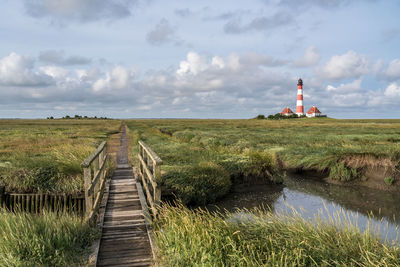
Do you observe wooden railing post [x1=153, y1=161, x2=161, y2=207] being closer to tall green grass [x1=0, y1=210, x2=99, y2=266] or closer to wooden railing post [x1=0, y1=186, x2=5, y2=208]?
tall green grass [x1=0, y1=210, x2=99, y2=266]

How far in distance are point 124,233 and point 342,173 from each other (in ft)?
40.8

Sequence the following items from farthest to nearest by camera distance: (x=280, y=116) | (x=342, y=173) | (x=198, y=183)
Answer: (x=280, y=116)
(x=342, y=173)
(x=198, y=183)

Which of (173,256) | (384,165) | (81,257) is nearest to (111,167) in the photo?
(81,257)

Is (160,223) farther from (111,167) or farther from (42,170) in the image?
(111,167)

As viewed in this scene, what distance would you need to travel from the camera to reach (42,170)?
38.8 ft

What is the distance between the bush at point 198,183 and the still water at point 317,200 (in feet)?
1.61

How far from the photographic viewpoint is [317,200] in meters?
12.8

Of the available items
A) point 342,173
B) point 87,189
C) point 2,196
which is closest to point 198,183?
point 87,189

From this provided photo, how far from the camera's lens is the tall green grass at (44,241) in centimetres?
532

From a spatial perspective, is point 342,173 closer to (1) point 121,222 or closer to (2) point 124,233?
(1) point 121,222

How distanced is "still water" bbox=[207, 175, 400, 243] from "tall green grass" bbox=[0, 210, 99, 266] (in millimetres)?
5341

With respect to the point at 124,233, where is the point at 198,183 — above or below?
above

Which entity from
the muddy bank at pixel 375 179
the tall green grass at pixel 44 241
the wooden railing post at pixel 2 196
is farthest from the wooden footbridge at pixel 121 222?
the muddy bank at pixel 375 179

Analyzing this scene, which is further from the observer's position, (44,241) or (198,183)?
(198,183)
